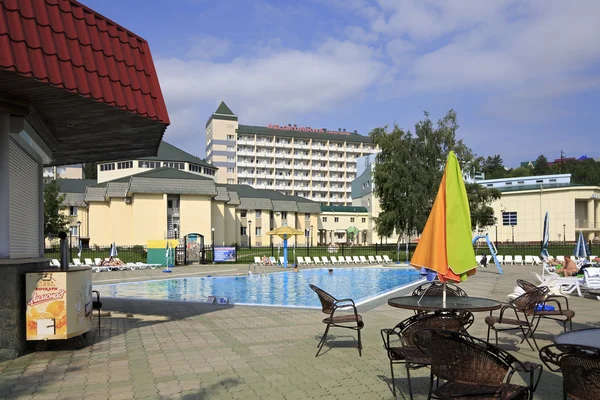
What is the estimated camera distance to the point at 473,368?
4191mm

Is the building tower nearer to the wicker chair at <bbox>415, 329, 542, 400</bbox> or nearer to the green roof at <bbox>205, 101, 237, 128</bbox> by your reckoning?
the green roof at <bbox>205, 101, 237, 128</bbox>

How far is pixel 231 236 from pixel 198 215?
8305mm

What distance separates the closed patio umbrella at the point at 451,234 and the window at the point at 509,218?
62.3 metres

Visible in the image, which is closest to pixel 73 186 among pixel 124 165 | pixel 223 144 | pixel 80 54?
pixel 124 165

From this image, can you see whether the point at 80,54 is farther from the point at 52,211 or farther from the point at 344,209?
the point at 344,209

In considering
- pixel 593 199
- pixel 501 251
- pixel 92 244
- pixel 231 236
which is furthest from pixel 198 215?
pixel 593 199

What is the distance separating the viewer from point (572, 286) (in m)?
15.2

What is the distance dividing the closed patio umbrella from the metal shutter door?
21.7 feet

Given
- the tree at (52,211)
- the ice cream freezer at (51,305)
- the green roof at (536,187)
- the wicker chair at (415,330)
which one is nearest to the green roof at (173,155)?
the tree at (52,211)

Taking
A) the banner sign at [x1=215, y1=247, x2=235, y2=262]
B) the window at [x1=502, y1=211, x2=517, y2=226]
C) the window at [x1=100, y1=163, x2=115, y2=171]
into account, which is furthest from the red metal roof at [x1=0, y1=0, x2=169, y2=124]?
the window at [x1=502, y1=211, x2=517, y2=226]

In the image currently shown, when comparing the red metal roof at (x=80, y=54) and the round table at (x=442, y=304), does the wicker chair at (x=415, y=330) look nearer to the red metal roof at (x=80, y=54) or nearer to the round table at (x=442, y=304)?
the round table at (x=442, y=304)

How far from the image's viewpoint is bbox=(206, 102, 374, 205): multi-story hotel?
105375 mm

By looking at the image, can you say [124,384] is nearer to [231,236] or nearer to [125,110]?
[125,110]

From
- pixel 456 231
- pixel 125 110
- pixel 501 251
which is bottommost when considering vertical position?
pixel 501 251
